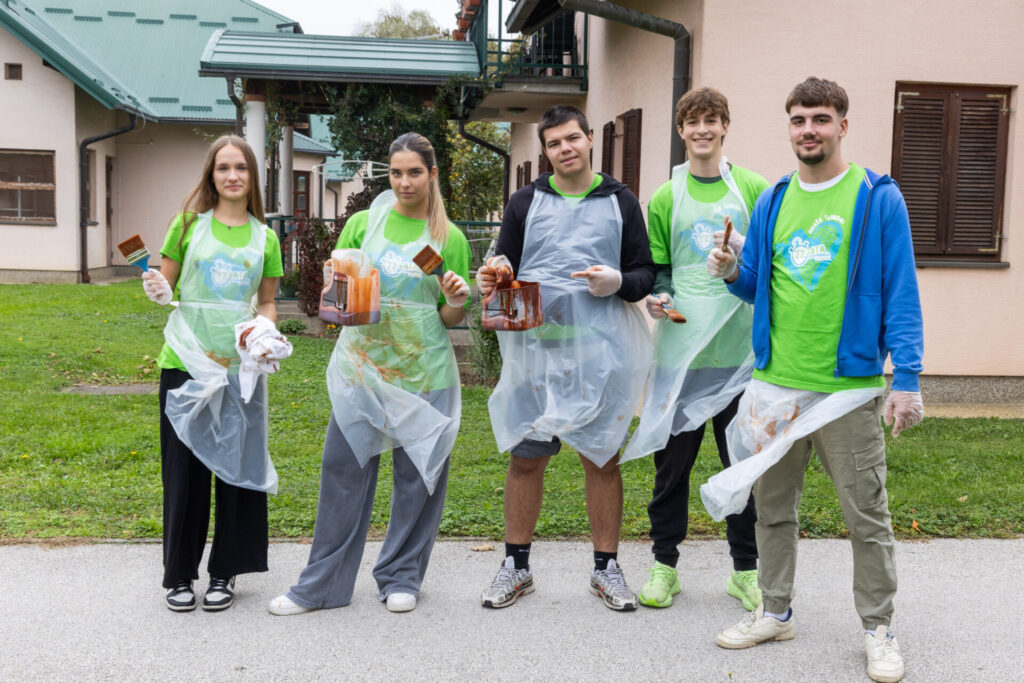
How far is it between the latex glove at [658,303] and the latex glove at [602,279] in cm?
17

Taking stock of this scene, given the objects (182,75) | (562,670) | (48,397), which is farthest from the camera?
(182,75)

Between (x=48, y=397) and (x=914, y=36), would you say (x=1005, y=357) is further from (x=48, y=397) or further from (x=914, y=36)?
(x=48, y=397)

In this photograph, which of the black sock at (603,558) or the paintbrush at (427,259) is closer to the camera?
the paintbrush at (427,259)

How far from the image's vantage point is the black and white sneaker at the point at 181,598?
3.78 meters

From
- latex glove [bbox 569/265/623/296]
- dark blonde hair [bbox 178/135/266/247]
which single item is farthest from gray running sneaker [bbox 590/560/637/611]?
dark blonde hair [bbox 178/135/266/247]

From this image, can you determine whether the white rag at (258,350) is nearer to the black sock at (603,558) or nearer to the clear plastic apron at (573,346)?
the clear plastic apron at (573,346)

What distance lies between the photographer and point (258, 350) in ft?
11.8

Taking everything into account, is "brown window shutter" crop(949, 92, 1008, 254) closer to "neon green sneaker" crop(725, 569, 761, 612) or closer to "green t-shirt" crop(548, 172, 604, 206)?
"neon green sneaker" crop(725, 569, 761, 612)

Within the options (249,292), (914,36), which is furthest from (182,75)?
(249,292)

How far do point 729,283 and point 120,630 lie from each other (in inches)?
98.2

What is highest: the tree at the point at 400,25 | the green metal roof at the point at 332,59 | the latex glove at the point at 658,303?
the tree at the point at 400,25

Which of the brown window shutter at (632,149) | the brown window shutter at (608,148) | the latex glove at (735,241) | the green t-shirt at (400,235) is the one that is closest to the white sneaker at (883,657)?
the latex glove at (735,241)

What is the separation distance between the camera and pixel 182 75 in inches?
915

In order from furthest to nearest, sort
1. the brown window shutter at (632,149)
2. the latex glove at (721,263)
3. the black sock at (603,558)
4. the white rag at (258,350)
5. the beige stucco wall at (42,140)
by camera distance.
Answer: the beige stucco wall at (42,140) < the brown window shutter at (632,149) < the black sock at (603,558) < the white rag at (258,350) < the latex glove at (721,263)
